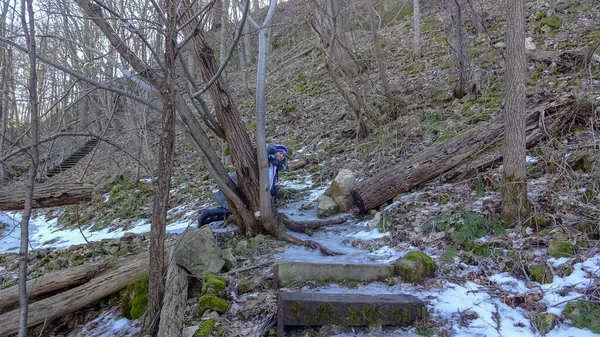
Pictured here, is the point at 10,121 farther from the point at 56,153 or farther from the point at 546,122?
the point at 546,122

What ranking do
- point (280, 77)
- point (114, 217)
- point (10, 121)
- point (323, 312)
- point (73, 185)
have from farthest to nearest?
point (10, 121), point (280, 77), point (114, 217), point (73, 185), point (323, 312)

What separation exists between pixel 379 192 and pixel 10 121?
25835mm

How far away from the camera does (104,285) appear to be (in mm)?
5039

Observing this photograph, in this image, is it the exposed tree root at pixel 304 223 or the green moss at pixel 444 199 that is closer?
the green moss at pixel 444 199

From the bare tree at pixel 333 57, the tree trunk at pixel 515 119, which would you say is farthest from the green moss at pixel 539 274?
the bare tree at pixel 333 57

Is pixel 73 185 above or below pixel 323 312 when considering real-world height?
above

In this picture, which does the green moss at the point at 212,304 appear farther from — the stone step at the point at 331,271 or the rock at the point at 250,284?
the stone step at the point at 331,271

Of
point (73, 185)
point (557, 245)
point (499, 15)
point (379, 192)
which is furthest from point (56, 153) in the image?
point (557, 245)

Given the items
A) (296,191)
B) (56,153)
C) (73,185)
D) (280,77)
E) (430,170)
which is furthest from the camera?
(56,153)

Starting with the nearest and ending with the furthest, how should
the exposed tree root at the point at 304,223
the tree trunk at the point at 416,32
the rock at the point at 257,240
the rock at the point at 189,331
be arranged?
the rock at the point at 189,331
the rock at the point at 257,240
the exposed tree root at the point at 304,223
the tree trunk at the point at 416,32

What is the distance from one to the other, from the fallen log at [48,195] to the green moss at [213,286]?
2563mm

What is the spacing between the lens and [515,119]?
171 inches

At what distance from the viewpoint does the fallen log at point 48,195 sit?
212 inches

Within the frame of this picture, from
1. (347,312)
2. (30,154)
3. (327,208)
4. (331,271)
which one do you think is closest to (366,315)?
(347,312)
